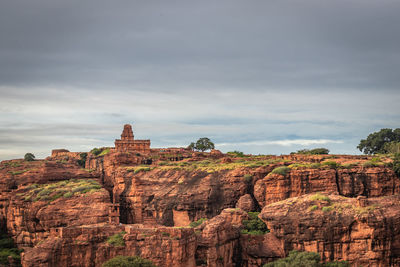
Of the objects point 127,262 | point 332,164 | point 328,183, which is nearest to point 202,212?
point 328,183

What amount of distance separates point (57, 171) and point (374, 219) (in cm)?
4920

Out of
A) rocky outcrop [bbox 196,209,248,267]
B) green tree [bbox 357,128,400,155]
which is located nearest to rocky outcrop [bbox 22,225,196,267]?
rocky outcrop [bbox 196,209,248,267]

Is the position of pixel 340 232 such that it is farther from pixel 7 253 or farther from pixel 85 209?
pixel 7 253

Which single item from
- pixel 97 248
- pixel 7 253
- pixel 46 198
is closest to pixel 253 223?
pixel 97 248

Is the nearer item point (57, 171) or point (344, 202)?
point (344, 202)

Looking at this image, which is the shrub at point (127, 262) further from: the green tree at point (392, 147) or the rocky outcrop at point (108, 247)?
the green tree at point (392, 147)

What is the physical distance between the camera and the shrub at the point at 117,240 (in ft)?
154

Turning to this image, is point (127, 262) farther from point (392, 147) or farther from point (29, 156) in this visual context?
point (29, 156)

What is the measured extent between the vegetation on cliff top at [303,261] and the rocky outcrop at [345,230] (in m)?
1.48

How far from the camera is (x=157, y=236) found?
45.8 meters

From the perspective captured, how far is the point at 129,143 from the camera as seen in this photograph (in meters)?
133

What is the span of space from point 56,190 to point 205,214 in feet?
67.6

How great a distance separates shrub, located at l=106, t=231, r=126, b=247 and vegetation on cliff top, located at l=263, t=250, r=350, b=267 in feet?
46.8

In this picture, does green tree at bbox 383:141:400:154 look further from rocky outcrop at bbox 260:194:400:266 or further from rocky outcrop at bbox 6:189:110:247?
rocky outcrop at bbox 6:189:110:247
